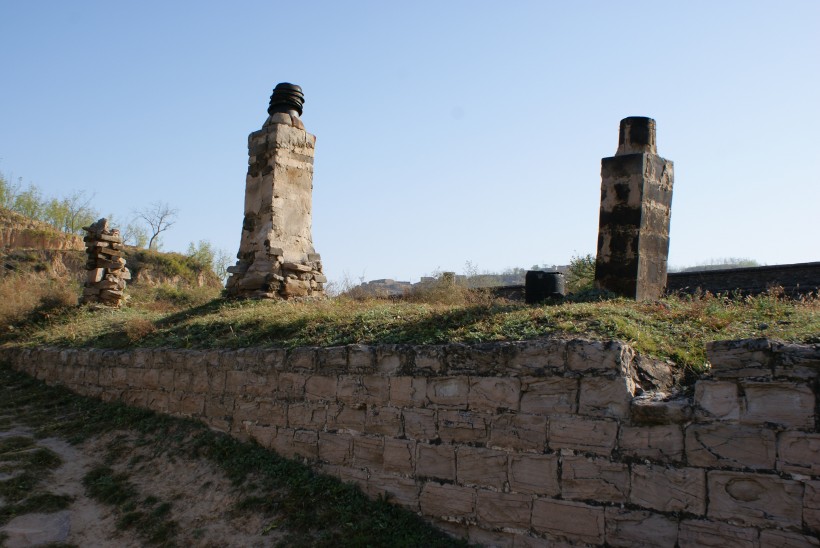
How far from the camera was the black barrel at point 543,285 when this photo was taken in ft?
28.6

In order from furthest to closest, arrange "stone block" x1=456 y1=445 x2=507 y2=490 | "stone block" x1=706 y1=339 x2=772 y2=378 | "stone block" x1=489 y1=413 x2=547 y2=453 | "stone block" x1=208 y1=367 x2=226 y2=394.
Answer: "stone block" x1=208 y1=367 x2=226 y2=394, "stone block" x1=456 y1=445 x2=507 y2=490, "stone block" x1=489 y1=413 x2=547 y2=453, "stone block" x1=706 y1=339 x2=772 y2=378

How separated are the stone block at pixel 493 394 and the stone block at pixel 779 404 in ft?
5.29

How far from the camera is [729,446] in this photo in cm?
424

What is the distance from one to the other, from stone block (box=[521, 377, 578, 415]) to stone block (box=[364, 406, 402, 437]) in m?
1.24

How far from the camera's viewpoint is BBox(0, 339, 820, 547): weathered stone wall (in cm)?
413

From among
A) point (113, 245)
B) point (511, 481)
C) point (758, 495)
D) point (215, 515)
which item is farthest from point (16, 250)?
point (758, 495)

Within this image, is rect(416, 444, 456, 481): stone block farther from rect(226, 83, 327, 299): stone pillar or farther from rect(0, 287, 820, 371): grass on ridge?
rect(226, 83, 327, 299): stone pillar

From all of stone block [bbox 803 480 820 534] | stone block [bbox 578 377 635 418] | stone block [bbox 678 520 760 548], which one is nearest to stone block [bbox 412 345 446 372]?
stone block [bbox 578 377 635 418]

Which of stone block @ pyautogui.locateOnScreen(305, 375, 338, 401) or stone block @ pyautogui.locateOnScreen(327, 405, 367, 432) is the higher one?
stone block @ pyautogui.locateOnScreen(305, 375, 338, 401)

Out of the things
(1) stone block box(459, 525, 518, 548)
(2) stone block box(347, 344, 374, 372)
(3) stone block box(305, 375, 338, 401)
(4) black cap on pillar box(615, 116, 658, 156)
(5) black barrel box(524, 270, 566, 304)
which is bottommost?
(1) stone block box(459, 525, 518, 548)

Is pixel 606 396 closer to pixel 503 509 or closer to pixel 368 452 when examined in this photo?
pixel 503 509

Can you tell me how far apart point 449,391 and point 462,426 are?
1.02ft

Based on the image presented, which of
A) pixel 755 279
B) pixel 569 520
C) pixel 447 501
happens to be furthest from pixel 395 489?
pixel 755 279

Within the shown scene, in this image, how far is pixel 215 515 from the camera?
236 inches
